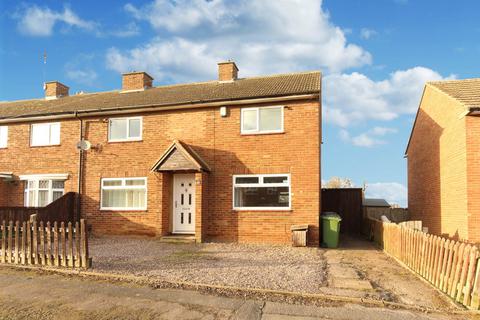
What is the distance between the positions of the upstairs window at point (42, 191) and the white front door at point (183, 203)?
525 cm

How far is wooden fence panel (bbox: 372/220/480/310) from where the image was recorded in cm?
639

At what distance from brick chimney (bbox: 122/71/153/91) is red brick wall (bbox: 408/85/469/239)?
13298mm

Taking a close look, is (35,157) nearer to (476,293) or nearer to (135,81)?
(135,81)

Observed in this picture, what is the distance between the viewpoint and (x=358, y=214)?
64.6ft

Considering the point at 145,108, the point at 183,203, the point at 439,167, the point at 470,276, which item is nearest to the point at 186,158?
the point at 183,203

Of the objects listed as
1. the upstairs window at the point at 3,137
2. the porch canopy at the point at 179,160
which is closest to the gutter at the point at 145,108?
the upstairs window at the point at 3,137

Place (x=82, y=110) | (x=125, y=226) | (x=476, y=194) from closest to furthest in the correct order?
(x=476, y=194) → (x=125, y=226) → (x=82, y=110)

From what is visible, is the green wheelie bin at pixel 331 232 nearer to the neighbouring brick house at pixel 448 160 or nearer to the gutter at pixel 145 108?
the neighbouring brick house at pixel 448 160

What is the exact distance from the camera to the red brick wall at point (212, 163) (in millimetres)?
13523

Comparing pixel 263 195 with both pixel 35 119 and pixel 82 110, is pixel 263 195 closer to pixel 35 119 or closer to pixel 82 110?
pixel 82 110

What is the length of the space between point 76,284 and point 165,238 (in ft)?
21.5

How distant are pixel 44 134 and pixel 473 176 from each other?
1683cm

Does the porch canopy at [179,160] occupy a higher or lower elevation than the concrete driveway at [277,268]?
higher

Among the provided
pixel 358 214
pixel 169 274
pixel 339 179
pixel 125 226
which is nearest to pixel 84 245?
pixel 169 274
